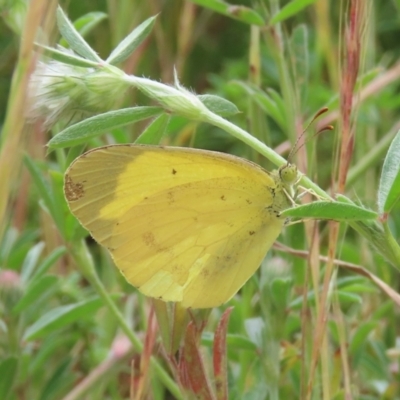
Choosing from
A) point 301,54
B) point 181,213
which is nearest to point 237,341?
point 181,213

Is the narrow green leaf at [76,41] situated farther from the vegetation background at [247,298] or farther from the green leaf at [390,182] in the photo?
the green leaf at [390,182]

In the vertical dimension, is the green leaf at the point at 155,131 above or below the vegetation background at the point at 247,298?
above

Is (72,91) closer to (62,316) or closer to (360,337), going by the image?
(62,316)

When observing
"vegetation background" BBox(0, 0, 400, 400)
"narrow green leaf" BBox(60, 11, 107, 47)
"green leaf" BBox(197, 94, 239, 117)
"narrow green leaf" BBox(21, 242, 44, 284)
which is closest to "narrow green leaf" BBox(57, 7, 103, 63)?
"vegetation background" BBox(0, 0, 400, 400)

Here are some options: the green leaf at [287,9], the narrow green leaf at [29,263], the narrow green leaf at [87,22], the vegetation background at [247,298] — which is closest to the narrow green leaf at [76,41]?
the vegetation background at [247,298]

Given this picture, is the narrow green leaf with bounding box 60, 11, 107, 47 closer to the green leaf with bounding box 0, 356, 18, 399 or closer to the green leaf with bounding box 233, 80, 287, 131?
the green leaf with bounding box 233, 80, 287, 131
